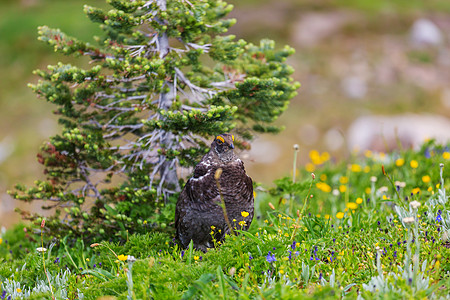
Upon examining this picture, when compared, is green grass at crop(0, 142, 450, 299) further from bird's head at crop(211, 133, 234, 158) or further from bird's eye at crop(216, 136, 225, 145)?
bird's eye at crop(216, 136, 225, 145)

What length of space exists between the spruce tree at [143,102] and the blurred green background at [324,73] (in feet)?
20.7

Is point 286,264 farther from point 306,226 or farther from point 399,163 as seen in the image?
point 399,163

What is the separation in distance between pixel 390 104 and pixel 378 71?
2.19 m

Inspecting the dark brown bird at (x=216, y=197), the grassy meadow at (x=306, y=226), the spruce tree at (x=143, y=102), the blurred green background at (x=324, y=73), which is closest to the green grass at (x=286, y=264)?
the grassy meadow at (x=306, y=226)

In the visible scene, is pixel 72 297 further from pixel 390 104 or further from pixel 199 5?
pixel 390 104

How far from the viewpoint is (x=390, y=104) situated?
14672 millimetres

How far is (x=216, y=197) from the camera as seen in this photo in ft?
15.2

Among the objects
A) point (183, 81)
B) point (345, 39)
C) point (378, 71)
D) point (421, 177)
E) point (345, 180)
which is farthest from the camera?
point (345, 39)

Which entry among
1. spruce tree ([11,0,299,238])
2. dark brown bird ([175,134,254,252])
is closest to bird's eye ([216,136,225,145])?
dark brown bird ([175,134,254,252])

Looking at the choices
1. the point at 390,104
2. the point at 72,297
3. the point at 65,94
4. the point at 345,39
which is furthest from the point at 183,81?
the point at 345,39

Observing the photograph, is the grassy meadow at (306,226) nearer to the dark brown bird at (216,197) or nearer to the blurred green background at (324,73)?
the blurred green background at (324,73)

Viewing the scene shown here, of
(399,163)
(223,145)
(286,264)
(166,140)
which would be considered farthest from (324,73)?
(286,264)

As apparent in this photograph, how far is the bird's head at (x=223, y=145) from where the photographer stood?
15.2ft

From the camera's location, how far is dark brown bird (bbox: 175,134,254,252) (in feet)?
15.2
